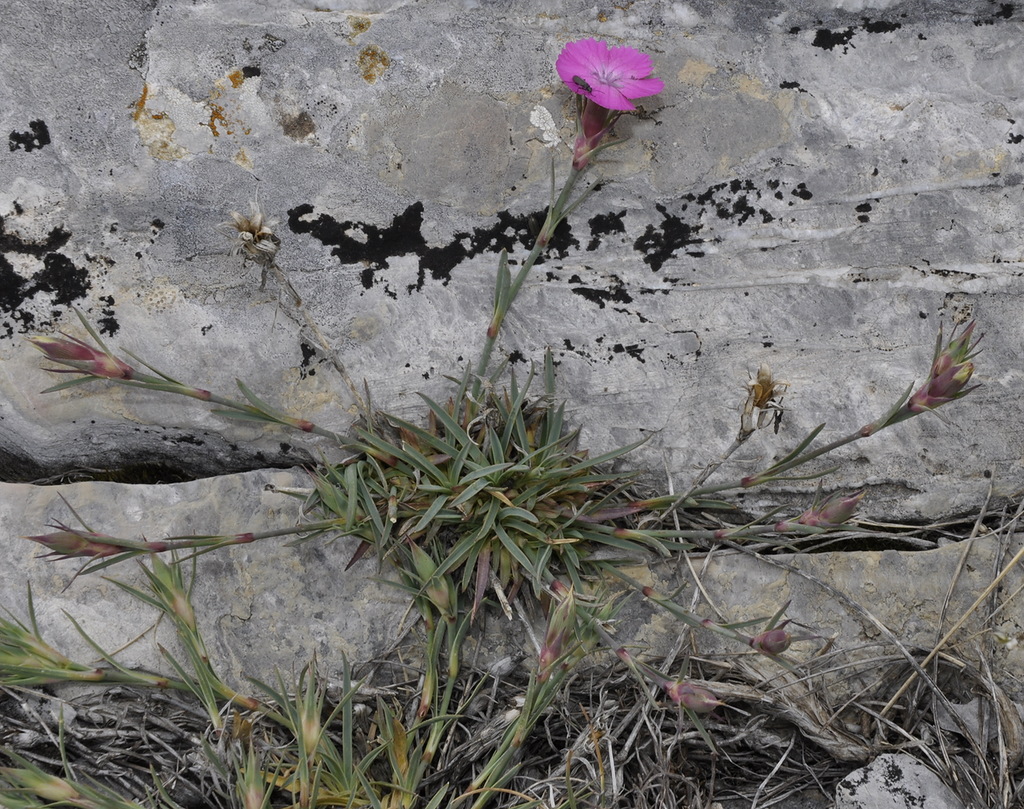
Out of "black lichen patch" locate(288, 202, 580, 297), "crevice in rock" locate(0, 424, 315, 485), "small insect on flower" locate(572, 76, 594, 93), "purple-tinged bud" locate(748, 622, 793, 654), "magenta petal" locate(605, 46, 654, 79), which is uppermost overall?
"magenta petal" locate(605, 46, 654, 79)

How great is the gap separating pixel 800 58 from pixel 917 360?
813 mm

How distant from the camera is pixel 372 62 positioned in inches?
84.2

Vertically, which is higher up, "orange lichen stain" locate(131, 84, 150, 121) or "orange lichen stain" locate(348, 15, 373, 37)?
"orange lichen stain" locate(348, 15, 373, 37)

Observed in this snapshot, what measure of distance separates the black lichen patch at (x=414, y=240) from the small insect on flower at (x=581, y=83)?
1.00ft

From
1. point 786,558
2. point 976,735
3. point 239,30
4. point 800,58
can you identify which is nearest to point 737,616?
point 786,558

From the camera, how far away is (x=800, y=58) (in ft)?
7.15

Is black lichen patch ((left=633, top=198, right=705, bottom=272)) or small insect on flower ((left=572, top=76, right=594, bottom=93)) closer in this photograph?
small insect on flower ((left=572, top=76, right=594, bottom=93))

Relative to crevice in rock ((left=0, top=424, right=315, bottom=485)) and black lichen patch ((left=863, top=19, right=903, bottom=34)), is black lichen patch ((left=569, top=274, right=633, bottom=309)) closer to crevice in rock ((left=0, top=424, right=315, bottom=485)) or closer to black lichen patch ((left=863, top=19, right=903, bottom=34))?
crevice in rock ((left=0, top=424, right=315, bottom=485))

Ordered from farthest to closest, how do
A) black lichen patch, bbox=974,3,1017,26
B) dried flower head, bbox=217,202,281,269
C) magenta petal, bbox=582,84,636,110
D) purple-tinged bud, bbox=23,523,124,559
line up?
black lichen patch, bbox=974,3,1017,26 < magenta petal, bbox=582,84,636,110 < dried flower head, bbox=217,202,281,269 < purple-tinged bud, bbox=23,523,124,559

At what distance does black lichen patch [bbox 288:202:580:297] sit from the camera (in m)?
2.10

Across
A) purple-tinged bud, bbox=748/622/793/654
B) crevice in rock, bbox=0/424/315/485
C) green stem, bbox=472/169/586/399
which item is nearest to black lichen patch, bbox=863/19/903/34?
green stem, bbox=472/169/586/399

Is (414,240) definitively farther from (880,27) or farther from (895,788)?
(895,788)

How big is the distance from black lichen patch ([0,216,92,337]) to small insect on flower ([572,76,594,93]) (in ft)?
4.12

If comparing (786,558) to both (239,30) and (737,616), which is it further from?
(239,30)
